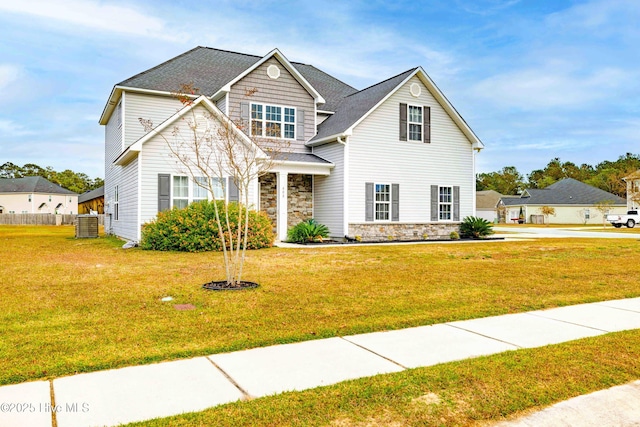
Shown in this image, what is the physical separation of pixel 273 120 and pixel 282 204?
12.5 ft

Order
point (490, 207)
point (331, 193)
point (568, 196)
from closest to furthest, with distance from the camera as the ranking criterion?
point (331, 193) → point (568, 196) → point (490, 207)

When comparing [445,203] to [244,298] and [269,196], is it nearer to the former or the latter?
[269,196]

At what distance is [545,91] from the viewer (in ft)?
101

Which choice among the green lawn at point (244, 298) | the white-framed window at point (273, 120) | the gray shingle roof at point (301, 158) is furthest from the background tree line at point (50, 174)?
the green lawn at point (244, 298)

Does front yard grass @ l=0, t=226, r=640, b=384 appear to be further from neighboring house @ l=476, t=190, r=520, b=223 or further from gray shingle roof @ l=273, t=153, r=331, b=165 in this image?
neighboring house @ l=476, t=190, r=520, b=223

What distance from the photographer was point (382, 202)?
63.7 ft

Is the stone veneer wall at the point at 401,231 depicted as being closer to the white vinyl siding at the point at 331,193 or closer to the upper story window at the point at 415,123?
the white vinyl siding at the point at 331,193

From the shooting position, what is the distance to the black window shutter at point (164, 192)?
15.6 m

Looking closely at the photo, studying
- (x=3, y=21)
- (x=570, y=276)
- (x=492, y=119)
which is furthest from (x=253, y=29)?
(x=492, y=119)

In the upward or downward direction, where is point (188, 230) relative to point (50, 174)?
downward

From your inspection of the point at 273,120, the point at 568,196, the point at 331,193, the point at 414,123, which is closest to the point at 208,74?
the point at 273,120

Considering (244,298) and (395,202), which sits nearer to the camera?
(244,298)

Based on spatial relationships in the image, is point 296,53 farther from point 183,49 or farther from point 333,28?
point 333,28

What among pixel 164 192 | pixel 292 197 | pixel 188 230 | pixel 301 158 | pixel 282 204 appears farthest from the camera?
pixel 292 197
